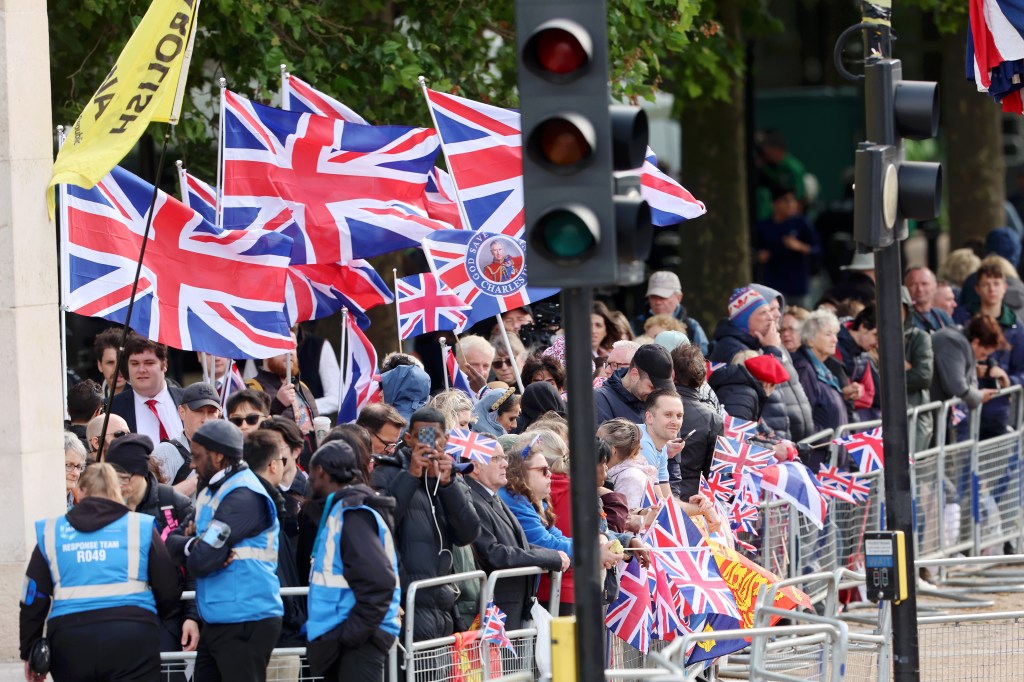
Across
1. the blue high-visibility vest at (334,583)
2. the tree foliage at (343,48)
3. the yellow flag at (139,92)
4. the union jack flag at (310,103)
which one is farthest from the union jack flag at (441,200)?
the blue high-visibility vest at (334,583)

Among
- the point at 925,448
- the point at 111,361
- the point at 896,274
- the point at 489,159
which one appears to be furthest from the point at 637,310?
the point at 896,274

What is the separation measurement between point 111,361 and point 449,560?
10.9 ft

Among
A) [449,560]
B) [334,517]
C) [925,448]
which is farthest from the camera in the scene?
[925,448]

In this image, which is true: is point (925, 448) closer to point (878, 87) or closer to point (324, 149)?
point (324, 149)

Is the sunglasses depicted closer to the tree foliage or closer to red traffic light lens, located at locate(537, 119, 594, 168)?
red traffic light lens, located at locate(537, 119, 594, 168)

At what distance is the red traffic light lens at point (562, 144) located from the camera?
6.87m

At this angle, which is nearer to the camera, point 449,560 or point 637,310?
point 449,560

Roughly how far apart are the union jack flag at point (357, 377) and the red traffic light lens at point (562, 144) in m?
5.17

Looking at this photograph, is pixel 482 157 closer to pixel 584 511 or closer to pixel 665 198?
pixel 665 198

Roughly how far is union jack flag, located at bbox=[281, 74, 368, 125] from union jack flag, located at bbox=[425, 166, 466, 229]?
107 centimetres

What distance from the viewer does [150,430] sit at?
10992 millimetres

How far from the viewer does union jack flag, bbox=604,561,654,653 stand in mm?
9680

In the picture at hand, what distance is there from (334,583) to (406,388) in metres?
2.49

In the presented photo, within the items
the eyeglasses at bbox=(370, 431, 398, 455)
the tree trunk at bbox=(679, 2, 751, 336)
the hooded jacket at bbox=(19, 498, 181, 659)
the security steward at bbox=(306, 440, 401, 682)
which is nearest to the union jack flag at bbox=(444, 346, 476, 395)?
the eyeglasses at bbox=(370, 431, 398, 455)
